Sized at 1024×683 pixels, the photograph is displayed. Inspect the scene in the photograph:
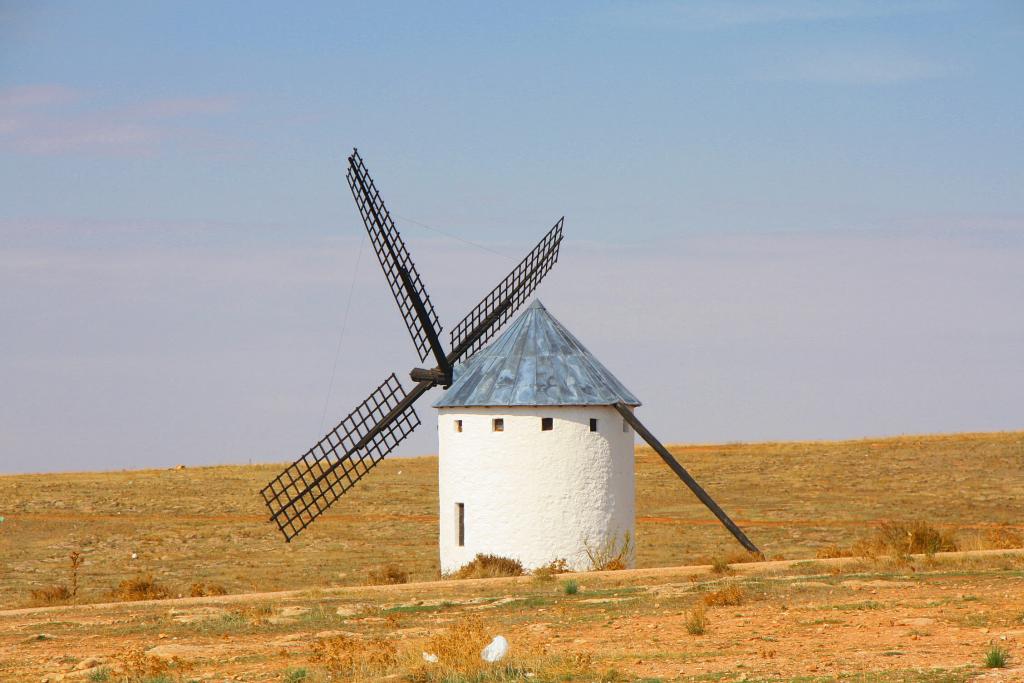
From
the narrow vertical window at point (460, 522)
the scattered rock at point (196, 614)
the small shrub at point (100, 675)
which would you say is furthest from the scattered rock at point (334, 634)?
the narrow vertical window at point (460, 522)

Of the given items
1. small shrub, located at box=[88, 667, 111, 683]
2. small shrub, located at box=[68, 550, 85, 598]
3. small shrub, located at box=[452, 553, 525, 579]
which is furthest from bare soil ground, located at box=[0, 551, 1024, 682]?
small shrub, located at box=[452, 553, 525, 579]

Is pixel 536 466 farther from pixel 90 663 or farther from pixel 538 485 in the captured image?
pixel 90 663

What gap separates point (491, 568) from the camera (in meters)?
26.1

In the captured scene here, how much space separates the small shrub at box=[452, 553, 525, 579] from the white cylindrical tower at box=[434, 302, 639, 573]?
209mm

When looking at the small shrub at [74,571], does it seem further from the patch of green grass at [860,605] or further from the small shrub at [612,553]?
the patch of green grass at [860,605]

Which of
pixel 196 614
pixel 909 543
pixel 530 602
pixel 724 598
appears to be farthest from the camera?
pixel 909 543

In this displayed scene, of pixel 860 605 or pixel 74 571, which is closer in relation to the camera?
pixel 860 605

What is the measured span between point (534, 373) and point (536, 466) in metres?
2.16

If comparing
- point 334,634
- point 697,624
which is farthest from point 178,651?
point 697,624

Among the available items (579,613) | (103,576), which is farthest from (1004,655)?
(103,576)

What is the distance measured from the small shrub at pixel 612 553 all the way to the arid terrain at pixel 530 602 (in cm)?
220

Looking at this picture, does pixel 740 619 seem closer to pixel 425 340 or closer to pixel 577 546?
pixel 577 546

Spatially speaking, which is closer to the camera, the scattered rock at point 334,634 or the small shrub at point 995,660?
the small shrub at point 995,660

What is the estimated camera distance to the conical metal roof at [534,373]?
26.9m
